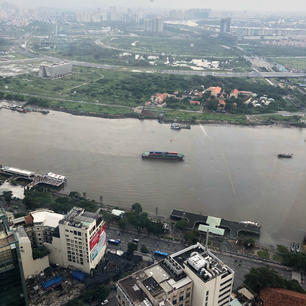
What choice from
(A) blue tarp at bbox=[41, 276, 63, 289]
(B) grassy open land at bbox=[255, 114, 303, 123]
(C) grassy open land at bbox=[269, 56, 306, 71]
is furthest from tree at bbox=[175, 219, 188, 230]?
(C) grassy open land at bbox=[269, 56, 306, 71]

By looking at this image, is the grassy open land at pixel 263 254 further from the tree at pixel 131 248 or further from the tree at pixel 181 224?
the tree at pixel 131 248

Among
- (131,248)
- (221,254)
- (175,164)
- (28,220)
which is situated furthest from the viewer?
(175,164)

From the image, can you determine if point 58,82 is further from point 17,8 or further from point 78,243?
point 17,8

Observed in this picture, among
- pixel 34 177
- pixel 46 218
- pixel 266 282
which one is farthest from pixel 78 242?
pixel 34 177

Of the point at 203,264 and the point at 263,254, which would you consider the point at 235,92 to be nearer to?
the point at 263,254

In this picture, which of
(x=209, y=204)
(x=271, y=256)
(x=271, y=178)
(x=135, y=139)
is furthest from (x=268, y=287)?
(x=135, y=139)

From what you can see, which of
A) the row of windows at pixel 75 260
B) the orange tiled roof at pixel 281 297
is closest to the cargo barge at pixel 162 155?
the row of windows at pixel 75 260

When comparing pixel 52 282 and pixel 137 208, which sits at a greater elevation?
pixel 137 208
